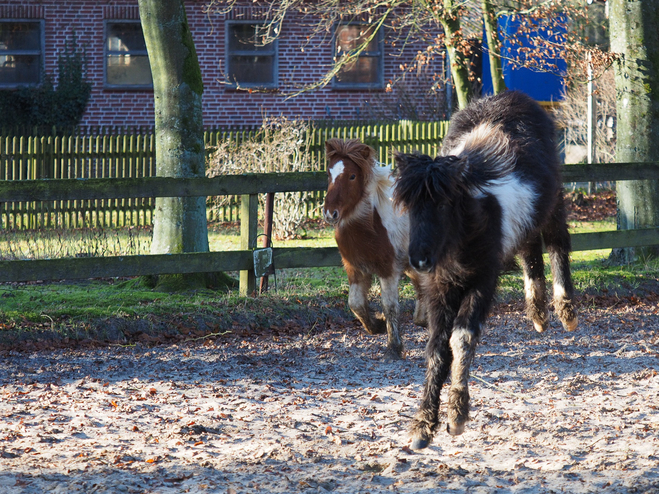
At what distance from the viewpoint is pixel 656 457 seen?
4.05m

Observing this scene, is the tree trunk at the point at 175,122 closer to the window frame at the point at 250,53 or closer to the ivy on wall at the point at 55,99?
the ivy on wall at the point at 55,99

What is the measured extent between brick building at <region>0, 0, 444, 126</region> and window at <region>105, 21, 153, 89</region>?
0.08 feet

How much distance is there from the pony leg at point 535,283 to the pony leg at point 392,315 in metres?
1.04

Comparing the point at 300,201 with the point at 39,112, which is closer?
the point at 300,201

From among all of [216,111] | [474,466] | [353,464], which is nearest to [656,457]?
[474,466]

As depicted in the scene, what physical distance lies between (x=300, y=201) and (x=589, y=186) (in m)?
7.93

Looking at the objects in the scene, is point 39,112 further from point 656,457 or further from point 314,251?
point 656,457

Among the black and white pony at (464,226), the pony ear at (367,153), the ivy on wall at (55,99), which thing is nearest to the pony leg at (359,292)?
the pony ear at (367,153)

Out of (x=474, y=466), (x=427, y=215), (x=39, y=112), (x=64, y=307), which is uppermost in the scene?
(x=39, y=112)

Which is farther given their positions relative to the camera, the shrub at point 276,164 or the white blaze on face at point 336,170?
the shrub at point 276,164

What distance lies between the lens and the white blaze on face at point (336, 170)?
5.95 metres

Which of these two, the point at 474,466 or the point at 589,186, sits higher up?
the point at 589,186

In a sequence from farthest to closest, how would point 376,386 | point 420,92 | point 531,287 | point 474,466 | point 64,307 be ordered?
point 420,92
point 64,307
point 531,287
point 376,386
point 474,466

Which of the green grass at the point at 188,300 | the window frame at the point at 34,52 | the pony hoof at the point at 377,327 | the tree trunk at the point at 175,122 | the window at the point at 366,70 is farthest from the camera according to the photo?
the window at the point at 366,70
